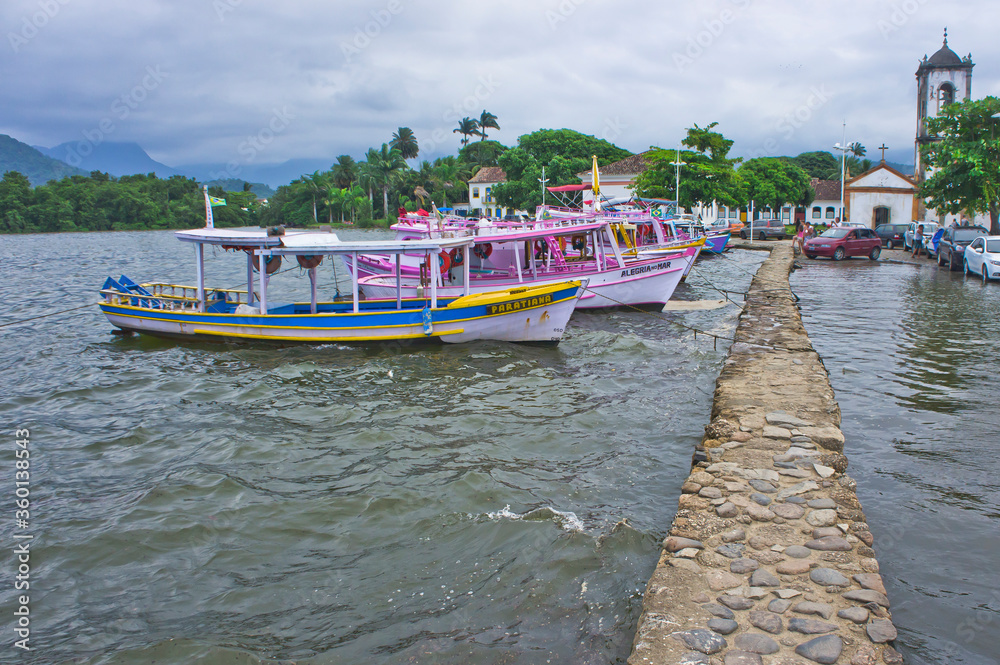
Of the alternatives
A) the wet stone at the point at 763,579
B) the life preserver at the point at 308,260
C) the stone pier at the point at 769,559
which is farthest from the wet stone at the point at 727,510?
the life preserver at the point at 308,260

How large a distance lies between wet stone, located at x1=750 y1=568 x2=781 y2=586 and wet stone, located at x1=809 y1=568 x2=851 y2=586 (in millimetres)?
253

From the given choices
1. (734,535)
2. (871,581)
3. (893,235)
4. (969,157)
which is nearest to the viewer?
(871,581)

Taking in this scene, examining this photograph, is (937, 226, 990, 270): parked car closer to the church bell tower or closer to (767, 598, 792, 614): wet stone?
the church bell tower

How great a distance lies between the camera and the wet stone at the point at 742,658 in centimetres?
383

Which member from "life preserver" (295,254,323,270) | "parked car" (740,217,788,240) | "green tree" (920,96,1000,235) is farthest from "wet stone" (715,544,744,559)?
"parked car" (740,217,788,240)

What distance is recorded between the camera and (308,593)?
5.75m

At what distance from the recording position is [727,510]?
18.6 ft

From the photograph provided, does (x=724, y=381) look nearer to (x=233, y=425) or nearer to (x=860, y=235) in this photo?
(x=233, y=425)

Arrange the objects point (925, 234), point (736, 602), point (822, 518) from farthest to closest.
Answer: point (925, 234) < point (822, 518) < point (736, 602)

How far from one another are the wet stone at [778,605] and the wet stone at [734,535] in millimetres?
816

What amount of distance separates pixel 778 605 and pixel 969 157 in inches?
1296

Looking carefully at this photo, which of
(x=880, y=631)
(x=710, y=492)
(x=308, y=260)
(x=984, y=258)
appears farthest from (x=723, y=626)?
(x=984, y=258)

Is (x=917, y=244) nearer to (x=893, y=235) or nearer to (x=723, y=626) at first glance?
(x=893, y=235)

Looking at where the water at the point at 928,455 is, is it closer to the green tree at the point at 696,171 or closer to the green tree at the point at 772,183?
the green tree at the point at 696,171
